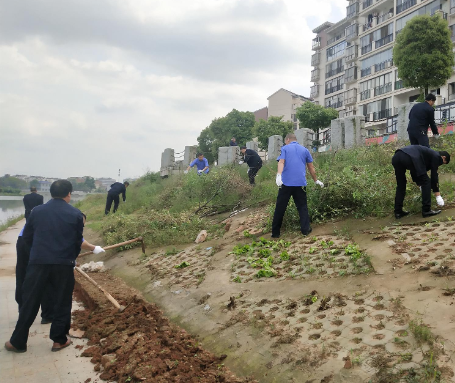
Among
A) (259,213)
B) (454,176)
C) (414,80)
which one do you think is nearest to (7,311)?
(259,213)

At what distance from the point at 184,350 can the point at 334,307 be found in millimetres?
1520

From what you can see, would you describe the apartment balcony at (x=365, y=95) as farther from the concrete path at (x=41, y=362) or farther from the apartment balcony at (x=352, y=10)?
the concrete path at (x=41, y=362)

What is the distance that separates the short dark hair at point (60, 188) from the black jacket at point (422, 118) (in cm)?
632

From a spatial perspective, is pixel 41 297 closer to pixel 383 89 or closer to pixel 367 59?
pixel 383 89

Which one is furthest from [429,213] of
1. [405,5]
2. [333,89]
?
[333,89]

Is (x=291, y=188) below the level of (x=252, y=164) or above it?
below

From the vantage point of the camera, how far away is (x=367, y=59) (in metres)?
37.8

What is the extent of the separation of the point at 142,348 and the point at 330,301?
1.94 m

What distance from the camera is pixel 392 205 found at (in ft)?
22.6

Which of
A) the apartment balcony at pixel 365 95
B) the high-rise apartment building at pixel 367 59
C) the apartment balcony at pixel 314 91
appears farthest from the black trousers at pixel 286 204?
the apartment balcony at pixel 314 91

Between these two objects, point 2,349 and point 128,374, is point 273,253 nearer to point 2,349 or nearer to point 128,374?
point 128,374

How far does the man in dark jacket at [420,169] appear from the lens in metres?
6.01

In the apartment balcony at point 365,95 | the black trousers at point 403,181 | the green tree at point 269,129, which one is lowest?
the black trousers at point 403,181

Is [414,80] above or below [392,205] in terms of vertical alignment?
above
